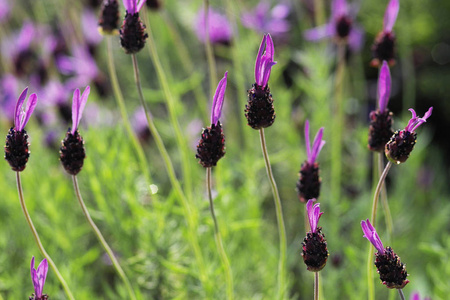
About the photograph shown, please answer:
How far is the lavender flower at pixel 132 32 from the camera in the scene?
29.4 inches

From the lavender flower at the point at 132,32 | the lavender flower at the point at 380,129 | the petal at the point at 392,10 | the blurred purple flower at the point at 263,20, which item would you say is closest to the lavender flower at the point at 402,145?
the lavender flower at the point at 380,129

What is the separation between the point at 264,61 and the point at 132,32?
0.25m

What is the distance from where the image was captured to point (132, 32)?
758mm

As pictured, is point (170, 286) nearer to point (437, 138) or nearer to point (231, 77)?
point (231, 77)

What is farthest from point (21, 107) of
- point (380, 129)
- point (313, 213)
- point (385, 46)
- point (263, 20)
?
point (263, 20)

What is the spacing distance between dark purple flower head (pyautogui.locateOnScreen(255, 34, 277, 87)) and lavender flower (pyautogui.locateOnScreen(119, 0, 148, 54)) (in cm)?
22

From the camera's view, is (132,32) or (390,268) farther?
(132,32)

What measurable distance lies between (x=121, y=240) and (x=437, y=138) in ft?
5.29

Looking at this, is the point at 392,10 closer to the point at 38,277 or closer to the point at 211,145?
the point at 211,145

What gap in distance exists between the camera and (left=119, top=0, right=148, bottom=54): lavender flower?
75cm

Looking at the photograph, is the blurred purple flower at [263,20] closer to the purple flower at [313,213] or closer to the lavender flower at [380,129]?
the lavender flower at [380,129]

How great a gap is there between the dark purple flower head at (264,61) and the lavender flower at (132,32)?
22 centimetres

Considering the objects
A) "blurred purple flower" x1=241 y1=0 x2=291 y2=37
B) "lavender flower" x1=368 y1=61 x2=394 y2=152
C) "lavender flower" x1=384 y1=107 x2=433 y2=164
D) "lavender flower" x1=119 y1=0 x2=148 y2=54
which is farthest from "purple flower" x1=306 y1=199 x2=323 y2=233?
"blurred purple flower" x1=241 y1=0 x2=291 y2=37

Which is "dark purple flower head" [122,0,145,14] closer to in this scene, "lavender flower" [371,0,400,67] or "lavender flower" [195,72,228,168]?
"lavender flower" [195,72,228,168]
